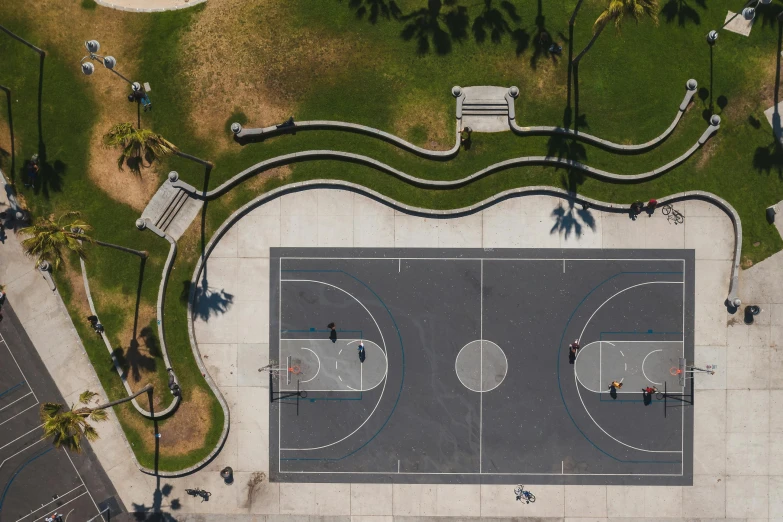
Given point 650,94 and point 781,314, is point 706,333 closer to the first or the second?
point 781,314

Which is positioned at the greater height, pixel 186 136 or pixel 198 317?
pixel 186 136

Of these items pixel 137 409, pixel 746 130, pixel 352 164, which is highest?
pixel 746 130

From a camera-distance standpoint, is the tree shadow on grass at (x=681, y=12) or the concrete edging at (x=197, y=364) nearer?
the concrete edging at (x=197, y=364)

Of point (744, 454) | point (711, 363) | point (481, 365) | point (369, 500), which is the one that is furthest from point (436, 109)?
point (744, 454)

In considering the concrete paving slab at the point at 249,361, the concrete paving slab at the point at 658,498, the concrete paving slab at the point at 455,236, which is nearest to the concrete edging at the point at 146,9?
the concrete paving slab at the point at 455,236

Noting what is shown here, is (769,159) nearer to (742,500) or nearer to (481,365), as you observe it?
(742,500)

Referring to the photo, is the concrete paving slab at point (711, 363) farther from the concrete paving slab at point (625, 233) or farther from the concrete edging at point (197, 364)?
the concrete edging at point (197, 364)

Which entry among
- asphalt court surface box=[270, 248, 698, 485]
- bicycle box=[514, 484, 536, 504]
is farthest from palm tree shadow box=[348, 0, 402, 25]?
bicycle box=[514, 484, 536, 504]

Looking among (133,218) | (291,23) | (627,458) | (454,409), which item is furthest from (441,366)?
(291,23)
